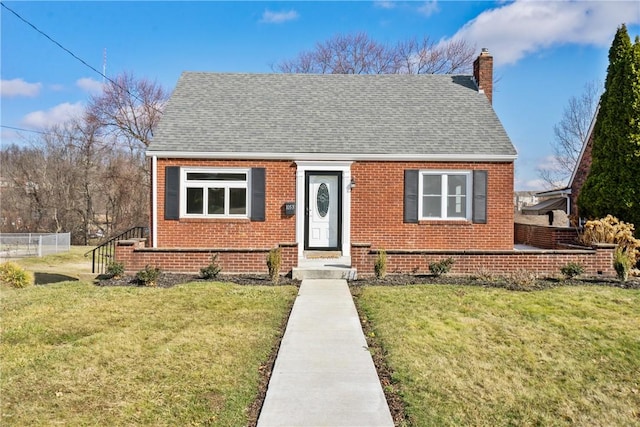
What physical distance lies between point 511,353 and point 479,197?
7.46 meters

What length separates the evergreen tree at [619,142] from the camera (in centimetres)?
1181

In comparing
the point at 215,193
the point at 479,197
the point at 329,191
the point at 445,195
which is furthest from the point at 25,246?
the point at 479,197

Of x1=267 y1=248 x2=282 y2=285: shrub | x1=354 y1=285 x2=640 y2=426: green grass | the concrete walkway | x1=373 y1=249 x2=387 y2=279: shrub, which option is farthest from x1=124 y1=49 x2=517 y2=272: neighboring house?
the concrete walkway

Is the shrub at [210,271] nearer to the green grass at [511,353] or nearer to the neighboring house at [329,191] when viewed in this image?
the neighboring house at [329,191]

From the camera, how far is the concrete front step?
31.9 ft

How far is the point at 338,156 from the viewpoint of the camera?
1219cm

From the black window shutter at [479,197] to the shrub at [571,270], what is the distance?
9.23 feet

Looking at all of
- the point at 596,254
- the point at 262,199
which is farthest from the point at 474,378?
the point at 262,199

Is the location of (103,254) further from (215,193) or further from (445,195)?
(445,195)

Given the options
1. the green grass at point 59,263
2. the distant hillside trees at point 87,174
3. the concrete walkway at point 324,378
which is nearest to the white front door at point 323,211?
the concrete walkway at point 324,378

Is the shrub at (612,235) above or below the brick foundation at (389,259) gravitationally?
above

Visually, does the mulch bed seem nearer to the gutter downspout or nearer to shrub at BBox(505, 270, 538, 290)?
shrub at BBox(505, 270, 538, 290)

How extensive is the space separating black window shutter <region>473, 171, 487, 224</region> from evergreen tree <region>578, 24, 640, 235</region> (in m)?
3.38

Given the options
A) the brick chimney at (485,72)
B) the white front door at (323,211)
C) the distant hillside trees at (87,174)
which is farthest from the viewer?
the distant hillside trees at (87,174)
